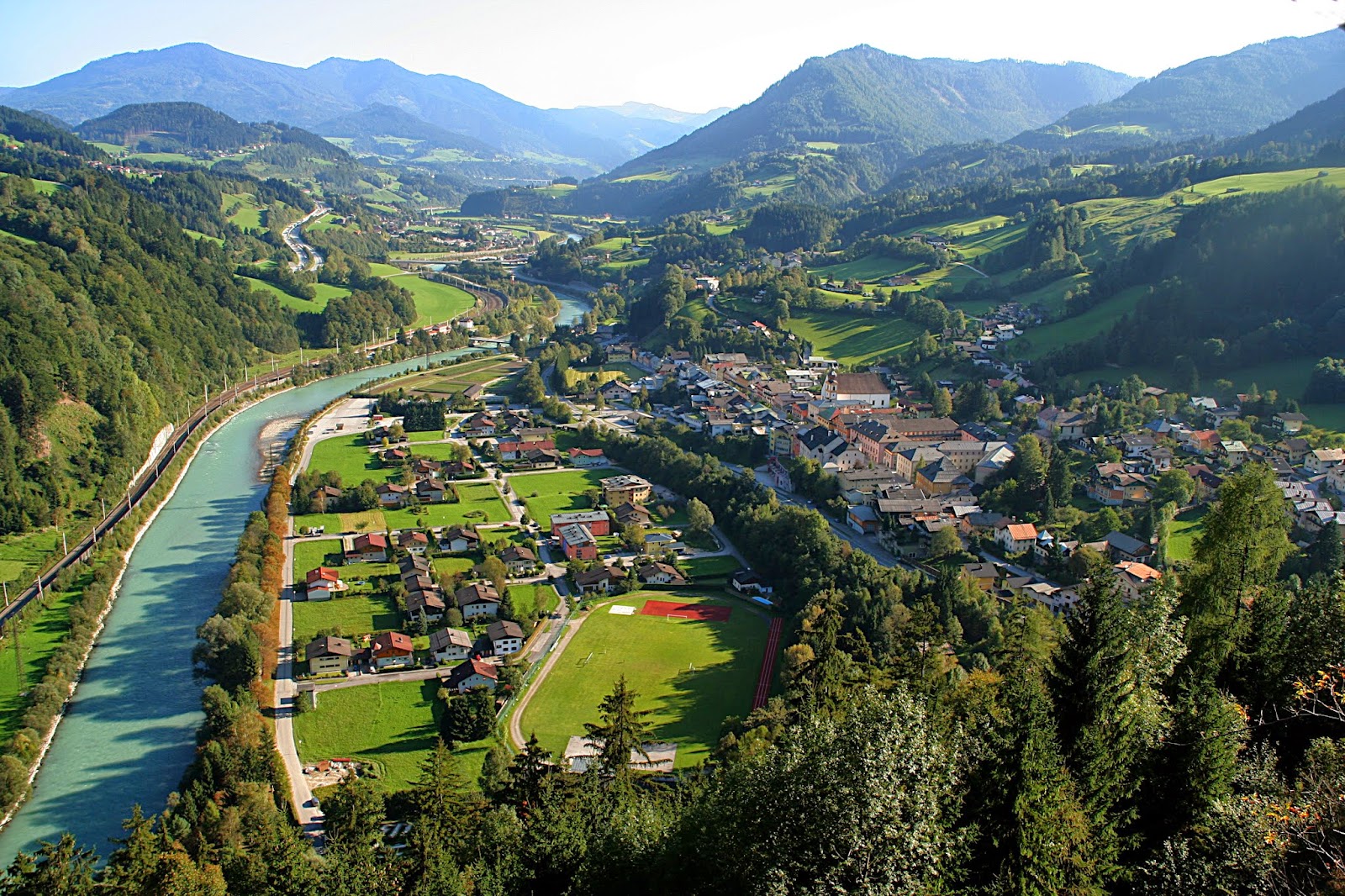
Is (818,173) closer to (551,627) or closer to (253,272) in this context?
(253,272)

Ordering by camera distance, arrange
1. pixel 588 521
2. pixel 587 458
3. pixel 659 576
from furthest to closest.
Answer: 1. pixel 587 458
2. pixel 588 521
3. pixel 659 576

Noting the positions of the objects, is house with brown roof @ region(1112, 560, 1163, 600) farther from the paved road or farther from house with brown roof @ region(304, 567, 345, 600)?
house with brown roof @ region(304, 567, 345, 600)

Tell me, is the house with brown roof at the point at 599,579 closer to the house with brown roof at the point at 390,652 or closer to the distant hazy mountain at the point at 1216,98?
the house with brown roof at the point at 390,652

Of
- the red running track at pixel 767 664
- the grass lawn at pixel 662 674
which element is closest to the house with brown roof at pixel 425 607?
the grass lawn at pixel 662 674

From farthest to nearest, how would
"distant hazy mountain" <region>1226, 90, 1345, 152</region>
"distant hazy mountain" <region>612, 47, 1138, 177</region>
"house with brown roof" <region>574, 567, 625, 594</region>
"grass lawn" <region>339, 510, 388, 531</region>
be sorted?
"distant hazy mountain" <region>612, 47, 1138, 177</region>, "distant hazy mountain" <region>1226, 90, 1345, 152</region>, "grass lawn" <region>339, 510, 388, 531</region>, "house with brown roof" <region>574, 567, 625, 594</region>

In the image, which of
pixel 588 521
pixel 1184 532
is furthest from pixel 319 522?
pixel 1184 532

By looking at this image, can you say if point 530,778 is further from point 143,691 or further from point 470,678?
point 143,691

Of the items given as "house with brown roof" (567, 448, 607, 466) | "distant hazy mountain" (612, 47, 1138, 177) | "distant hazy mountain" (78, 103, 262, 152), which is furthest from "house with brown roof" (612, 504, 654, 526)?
"distant hazy mountain" (78, 103, 262, 152)
